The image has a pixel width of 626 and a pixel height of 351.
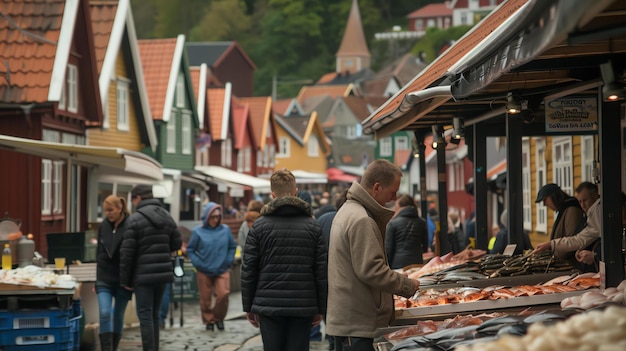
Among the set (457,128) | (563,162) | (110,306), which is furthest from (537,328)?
(563,162)

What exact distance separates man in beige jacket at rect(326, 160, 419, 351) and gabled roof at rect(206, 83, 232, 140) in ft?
158

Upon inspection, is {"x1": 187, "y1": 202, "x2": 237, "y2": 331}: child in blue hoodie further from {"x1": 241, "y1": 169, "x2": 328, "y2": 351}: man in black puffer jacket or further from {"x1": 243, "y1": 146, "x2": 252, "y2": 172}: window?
{"x1": 243, "y1": 146, "x2": 252, "y2": 172}: window

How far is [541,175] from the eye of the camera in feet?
86.5

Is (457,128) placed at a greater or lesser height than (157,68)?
lesser

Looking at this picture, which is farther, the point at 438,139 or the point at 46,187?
the point at 46,187

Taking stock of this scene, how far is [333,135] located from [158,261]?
365 feet

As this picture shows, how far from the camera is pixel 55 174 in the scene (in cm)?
2594

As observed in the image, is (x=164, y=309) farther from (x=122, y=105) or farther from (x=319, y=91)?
(x=319, y=91)

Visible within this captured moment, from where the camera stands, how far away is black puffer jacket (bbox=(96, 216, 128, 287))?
13.2 m

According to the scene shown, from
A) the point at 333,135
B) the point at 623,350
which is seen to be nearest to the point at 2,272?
the point at 623,350

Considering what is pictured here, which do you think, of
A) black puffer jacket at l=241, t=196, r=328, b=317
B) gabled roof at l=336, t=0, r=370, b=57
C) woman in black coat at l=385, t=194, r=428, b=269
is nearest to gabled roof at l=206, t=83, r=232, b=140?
woman in black coat at l=385, t=194, r=428, b=269

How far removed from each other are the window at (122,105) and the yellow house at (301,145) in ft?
185

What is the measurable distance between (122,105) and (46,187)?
31.0 feet

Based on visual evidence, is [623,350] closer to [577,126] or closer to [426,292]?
[426,292]
